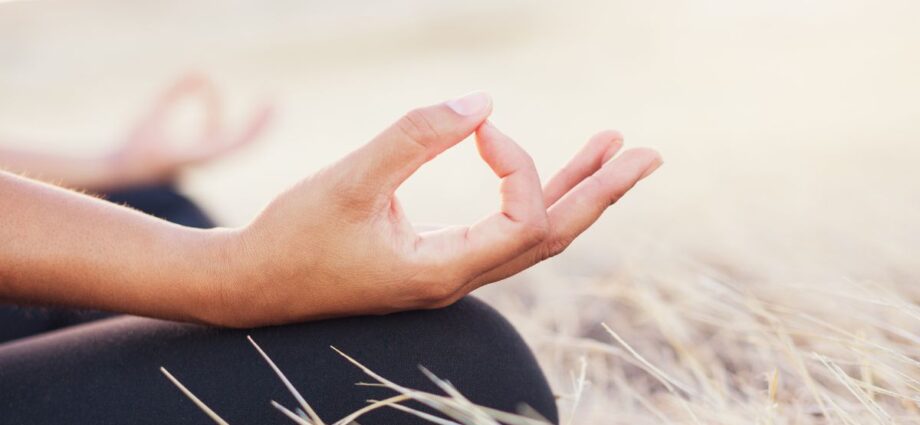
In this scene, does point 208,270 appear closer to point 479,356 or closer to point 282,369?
point 282,369

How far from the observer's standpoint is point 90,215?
758 mm

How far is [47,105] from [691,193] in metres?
8.12

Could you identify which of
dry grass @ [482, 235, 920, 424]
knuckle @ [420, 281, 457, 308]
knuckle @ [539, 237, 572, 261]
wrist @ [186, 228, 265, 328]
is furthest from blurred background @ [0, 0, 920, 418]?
wrist @ [186, 228, 265, 328]

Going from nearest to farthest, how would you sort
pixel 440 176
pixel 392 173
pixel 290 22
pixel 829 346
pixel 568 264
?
1. pixel 392 173
2. pixel 829 346
3. pixel 568 264
4. pixel 440 176
5. pixel 290 22

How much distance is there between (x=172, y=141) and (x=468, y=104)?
4.12 feet

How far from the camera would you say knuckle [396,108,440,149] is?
2.35ft

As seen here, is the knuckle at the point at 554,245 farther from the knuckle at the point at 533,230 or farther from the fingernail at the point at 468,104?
the fingernail at the point at 468,104

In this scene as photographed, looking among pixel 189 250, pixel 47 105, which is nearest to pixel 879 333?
pixel 189 250

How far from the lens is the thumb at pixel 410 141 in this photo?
2.34 feet

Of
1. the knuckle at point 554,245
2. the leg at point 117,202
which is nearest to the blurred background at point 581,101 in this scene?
the leg at point 117,202

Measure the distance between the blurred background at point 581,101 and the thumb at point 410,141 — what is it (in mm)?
618

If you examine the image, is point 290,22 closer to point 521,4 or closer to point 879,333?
point 521,4

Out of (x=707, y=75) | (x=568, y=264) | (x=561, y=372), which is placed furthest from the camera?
(x=707, y=75)

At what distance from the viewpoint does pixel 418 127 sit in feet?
2.36
